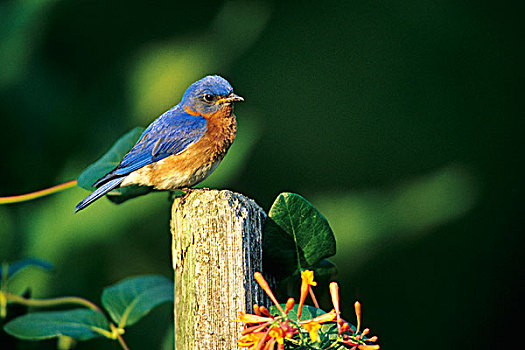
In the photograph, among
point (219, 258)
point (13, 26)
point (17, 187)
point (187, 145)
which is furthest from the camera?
point (13, 26)

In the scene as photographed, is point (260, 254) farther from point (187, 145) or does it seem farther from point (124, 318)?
point (187, 145)

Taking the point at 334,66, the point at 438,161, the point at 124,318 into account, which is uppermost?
the point at 334,66

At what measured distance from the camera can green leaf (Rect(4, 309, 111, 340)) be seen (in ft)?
5.94

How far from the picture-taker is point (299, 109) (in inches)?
150

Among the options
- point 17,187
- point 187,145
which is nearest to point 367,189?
point 187,145

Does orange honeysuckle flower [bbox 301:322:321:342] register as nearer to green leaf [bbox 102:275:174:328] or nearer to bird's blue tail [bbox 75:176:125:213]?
green leaf [bbox 102:275:174:328]

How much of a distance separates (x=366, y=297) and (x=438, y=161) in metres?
0.94

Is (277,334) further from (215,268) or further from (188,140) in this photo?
(188,140)

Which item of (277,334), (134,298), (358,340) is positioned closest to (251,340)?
(277,334)

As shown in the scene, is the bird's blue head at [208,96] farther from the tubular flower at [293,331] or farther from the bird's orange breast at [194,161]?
the tubular flower at [293,331]

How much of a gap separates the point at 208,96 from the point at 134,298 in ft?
2.40

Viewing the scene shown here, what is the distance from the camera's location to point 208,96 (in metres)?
2.14

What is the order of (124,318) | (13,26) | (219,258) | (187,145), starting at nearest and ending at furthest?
1. (219,258)
2. (124,318)
3. (187,145)
4. (13,26)

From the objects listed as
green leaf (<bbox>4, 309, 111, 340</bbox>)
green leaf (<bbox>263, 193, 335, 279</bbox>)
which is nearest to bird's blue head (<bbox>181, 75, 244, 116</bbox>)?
green leaf (<bbox>4, 309, 111, 340</bbox>)
